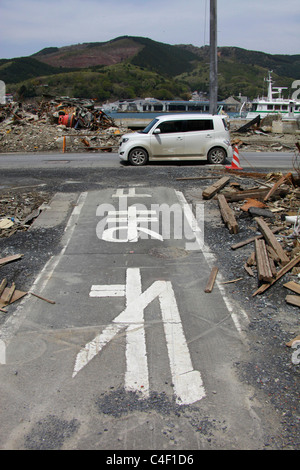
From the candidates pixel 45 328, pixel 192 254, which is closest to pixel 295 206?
pixel 192 254

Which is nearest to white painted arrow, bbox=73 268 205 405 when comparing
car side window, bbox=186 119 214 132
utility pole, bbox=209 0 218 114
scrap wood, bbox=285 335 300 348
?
scrap wood, bbox=285 335 300 348

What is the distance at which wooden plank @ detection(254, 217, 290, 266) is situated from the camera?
24.6ft

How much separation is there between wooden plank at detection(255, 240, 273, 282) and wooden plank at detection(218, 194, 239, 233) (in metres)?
1.18

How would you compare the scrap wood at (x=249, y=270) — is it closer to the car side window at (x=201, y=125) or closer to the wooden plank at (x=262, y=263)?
the wooden plank at (x=262, y=263)

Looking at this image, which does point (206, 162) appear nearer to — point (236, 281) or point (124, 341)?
point (236, 281)

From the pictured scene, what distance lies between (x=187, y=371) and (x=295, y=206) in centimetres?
735

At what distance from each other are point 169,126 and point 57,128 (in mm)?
13215

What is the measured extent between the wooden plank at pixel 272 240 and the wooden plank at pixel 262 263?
0.50 ft

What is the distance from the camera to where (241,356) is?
5.18 metres

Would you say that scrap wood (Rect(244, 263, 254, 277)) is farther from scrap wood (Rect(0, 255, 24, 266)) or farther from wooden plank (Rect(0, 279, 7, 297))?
scrap wood (Rect(0, 255, 24, 266))

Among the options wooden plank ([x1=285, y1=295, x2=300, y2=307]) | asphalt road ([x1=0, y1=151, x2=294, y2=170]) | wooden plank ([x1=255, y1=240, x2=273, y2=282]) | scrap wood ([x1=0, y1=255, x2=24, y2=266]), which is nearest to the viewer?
wooden plank ([x1=285, y1=295, x2=300, y2=307])

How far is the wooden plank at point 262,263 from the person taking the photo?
683 cm

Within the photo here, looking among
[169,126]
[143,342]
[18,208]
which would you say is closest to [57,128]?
[169,126]

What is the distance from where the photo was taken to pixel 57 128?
27.8 meters
